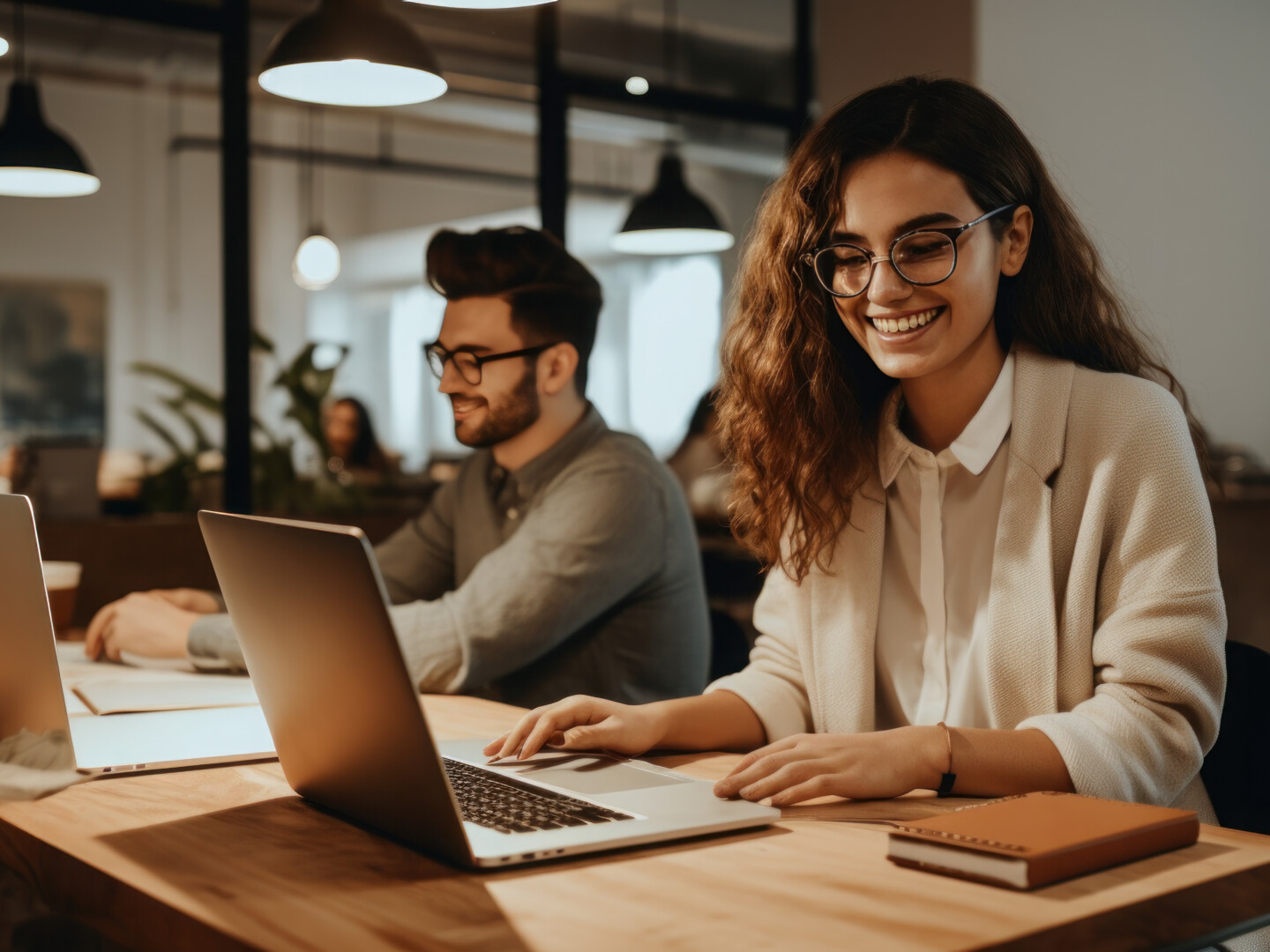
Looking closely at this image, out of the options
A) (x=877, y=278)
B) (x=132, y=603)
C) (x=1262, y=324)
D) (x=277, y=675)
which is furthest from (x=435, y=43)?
(x=277, y=675)

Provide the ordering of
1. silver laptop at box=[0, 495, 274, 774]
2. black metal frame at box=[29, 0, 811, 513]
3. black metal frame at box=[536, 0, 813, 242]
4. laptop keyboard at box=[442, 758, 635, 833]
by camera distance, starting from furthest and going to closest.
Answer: black metal frame at box=[536, 0, 813, 242]
black metal frame at box=[29, 0, 811, 513]
silver laptop at box=[0, 495, 274, 774]
laptop keyboard at box=[442, 758, 635, 833]

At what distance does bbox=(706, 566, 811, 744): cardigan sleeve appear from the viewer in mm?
1500

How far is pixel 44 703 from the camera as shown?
126cm

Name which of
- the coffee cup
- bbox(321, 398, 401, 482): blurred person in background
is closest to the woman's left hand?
the coffee cup

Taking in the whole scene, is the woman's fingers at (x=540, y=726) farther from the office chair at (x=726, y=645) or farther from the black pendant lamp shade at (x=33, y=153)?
the black pendant lamp shade at (x=33, y=153)

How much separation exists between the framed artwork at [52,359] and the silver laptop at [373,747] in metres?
7.98

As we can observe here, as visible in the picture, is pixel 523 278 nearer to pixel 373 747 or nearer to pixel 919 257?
pixel 919 257

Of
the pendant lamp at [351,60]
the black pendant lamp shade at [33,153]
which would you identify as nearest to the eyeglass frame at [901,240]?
the pendant lamp at [351,60]

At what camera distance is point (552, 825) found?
38.8 inches

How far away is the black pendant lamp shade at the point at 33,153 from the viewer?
2893mm

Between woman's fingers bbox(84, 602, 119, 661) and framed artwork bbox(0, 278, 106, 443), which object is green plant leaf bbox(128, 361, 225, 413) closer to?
woman's fingers bbox(84, 602, 119, 661)

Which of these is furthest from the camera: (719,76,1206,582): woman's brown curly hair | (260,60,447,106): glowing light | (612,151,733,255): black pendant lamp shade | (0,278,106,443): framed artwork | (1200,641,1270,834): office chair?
(0,278,106,443): framed artwork

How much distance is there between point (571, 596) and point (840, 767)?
0.84 metres

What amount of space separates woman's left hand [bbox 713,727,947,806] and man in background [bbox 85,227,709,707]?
801 mm
